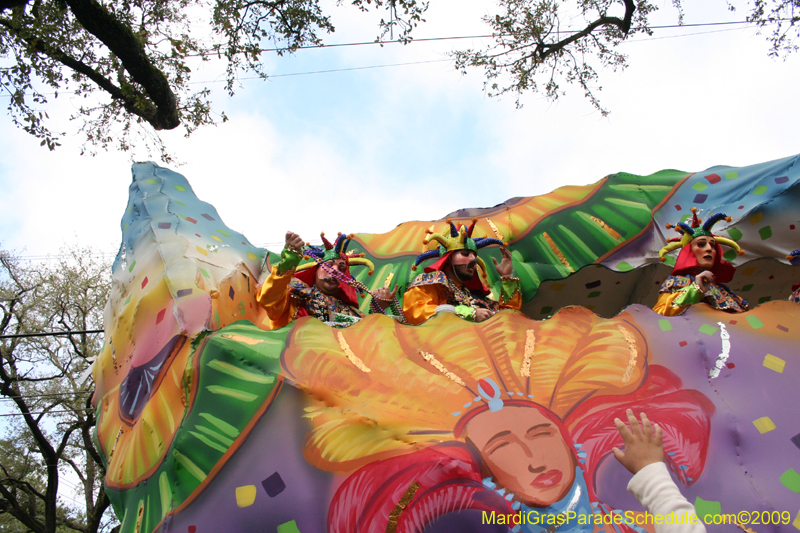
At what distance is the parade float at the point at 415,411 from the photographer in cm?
249

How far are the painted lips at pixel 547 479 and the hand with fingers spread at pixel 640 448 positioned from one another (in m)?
0.71

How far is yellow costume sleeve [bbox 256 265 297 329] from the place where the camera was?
14.3ft

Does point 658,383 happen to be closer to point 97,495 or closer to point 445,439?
point 445,439

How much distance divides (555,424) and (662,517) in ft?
3.67

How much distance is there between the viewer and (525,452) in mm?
2652

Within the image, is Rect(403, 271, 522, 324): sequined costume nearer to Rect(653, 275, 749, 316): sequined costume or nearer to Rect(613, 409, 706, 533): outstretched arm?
Rect(653, 275, 749, 316): sequined costume

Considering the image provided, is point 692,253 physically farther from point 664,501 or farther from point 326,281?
point 664,501

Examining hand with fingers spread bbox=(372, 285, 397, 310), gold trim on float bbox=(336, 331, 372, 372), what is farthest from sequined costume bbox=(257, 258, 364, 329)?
gold trim on float bbox=(336, 331, 372, 372)

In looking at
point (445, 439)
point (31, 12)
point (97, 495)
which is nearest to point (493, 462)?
point (445, 439)

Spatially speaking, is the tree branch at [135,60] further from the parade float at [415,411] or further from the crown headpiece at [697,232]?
the crown headpiece at [697,232]

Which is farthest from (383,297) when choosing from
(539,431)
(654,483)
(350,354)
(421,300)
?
(654,483)

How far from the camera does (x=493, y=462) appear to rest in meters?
2.60

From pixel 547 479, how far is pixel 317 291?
108 inches

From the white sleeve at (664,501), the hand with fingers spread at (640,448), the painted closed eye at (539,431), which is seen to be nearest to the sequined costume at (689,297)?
the painted closed eye at (539,431)
